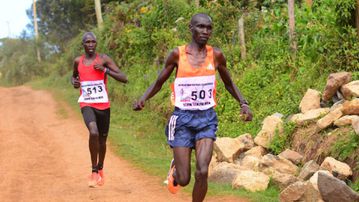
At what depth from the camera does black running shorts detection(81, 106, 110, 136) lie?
25.2 feet

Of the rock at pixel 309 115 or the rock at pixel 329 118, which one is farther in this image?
the rock at pixel 309 115

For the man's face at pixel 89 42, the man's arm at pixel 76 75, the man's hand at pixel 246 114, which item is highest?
the man's face at pixel 89 42

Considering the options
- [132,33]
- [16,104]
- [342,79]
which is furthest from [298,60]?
[16,104]

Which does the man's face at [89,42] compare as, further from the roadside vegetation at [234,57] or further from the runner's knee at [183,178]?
the runner's knee at [183,178]

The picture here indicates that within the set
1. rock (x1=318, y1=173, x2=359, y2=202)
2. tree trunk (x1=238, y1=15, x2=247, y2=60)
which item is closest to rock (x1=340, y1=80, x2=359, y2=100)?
rock (x1=318, y1=173, x2=359, y2=202)

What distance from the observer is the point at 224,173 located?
328 inches

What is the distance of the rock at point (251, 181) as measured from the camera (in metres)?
7.58

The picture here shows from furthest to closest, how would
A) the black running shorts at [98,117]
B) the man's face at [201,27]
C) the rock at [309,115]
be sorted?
the rock at [309,115]
the black running shorts at [98,117]
the man's face at [201,27]

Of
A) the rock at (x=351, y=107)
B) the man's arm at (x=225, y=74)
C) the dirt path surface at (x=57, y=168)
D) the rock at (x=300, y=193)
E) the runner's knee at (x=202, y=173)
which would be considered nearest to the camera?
the runner's knee at (x=202, y=173)

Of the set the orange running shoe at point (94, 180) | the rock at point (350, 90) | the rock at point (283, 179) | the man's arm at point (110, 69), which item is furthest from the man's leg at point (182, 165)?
the rock at point (350, 90)

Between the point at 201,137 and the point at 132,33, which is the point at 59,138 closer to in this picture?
the point at 132,33

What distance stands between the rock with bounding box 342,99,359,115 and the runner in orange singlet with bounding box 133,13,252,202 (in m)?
2.74

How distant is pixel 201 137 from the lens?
18.2 ft

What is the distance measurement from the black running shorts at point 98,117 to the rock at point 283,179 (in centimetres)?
243
